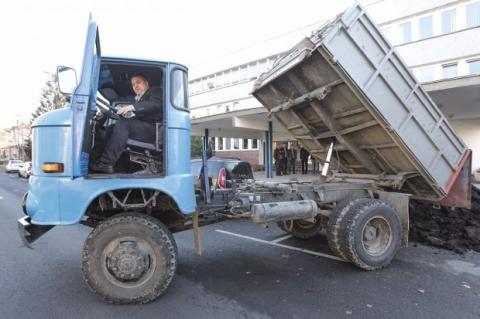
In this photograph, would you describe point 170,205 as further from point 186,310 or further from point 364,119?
point 364,119

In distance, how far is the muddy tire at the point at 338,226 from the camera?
16.5 feet

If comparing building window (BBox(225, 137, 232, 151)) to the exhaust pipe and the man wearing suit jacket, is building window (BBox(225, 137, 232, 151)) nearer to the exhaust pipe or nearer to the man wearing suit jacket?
the exhaust pipe

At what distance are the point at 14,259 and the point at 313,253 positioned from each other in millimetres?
4655

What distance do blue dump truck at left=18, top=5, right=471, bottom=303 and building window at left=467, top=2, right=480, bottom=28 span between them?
17432 millimetres

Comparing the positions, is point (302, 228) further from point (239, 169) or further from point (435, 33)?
point (435, 33)

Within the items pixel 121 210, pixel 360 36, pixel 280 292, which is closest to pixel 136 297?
pixel 121 210

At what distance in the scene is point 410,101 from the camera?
522cm

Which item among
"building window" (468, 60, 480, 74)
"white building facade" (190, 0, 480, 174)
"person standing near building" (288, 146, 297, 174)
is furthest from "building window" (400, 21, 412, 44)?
"person standing near building" (288, 146, 297, 174)

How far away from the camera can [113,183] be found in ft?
13.0

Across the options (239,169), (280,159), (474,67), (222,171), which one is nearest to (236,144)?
(280,159)

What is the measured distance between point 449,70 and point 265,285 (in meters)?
20.5

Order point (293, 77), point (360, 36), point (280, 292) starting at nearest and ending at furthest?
1. point (280, 292)
2. point (360, 36)
3. point (293, 77)

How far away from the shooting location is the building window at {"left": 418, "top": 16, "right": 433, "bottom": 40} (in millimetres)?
21109

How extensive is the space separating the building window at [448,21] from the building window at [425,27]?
0.67 m
